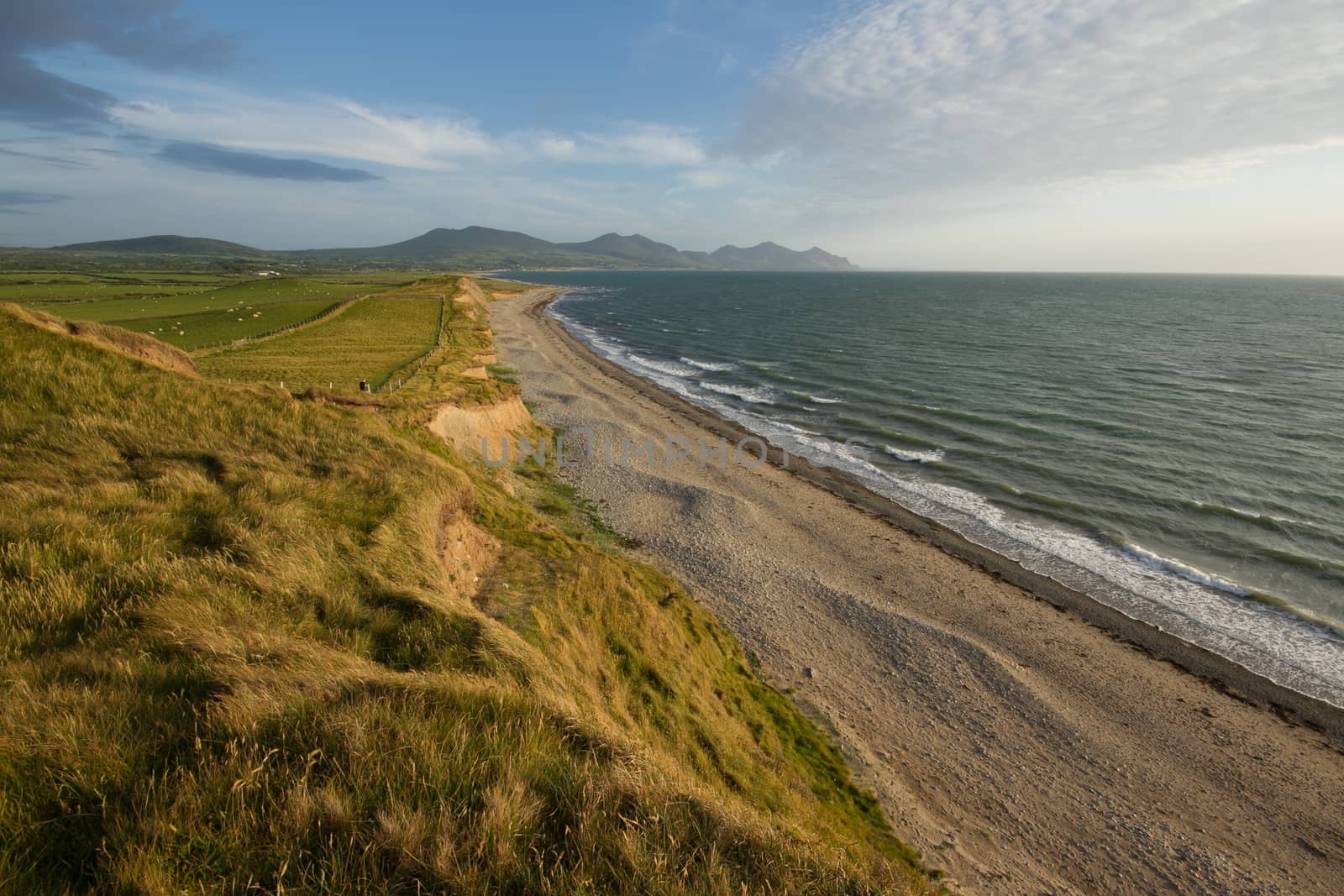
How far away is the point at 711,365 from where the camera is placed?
64.4 m

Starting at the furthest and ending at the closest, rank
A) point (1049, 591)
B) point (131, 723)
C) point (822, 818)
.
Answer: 1. point (1049, 591)
2. point (822, 818)
3. point (131, 723)

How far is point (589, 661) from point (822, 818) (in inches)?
201

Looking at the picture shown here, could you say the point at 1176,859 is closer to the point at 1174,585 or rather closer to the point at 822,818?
the point at 822,818

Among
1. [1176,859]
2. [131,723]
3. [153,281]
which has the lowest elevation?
[1176,859]

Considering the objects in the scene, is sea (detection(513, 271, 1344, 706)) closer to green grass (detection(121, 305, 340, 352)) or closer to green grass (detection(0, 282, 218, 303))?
A: green grass (detection(121, 305, 340, 352))

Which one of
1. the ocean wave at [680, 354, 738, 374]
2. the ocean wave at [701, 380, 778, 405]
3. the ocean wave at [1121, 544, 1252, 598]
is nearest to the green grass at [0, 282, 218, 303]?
the ocean wave at [680, 354, 738, 374]

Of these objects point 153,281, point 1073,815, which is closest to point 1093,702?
point 1073,815

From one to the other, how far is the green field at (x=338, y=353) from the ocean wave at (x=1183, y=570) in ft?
115

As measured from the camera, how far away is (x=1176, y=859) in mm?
11859

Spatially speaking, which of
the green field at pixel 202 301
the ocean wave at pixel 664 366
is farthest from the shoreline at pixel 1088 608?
the green field at pixel 202 301

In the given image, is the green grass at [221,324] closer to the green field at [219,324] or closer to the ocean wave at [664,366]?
the green field at [219,324]

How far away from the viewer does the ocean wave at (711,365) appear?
6153cm

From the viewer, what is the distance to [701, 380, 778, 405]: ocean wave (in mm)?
48469

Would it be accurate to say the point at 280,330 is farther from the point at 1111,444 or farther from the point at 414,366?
the point at 1111,444
